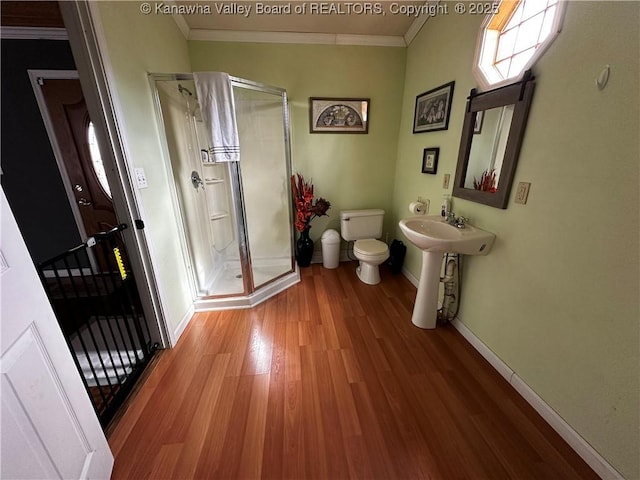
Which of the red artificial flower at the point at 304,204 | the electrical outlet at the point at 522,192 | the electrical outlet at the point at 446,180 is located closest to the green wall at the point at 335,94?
the red artificial flower at the point at 304,204

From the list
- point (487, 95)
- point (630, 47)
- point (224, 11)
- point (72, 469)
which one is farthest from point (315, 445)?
point (224, 11)

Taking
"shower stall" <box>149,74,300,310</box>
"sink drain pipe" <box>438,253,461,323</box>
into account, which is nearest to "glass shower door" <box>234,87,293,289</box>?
"shower stall" <box>149,74,300,310</box>

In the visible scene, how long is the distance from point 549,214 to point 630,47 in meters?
0.65

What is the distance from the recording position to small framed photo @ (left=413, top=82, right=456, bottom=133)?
1.88 m

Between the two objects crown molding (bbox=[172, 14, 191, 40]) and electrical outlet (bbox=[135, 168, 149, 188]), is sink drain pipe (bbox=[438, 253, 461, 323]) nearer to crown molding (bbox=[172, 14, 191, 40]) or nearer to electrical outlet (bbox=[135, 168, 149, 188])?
electrical outlet (bbox=[135, 168, 149, 188])

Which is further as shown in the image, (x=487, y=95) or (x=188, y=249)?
(x=188, y=249)

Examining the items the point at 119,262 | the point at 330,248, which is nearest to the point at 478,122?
the point at 330,248

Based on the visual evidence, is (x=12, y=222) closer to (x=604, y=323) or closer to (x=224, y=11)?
(x=604, y=323)

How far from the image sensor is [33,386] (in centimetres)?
71

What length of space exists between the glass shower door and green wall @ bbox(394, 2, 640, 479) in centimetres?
170

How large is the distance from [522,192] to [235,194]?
1.91 metres

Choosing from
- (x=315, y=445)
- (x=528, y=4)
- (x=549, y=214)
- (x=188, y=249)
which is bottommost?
(x=315, y=445)

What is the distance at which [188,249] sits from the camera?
6.70 ft

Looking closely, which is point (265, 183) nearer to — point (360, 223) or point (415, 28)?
point (360, 223)
